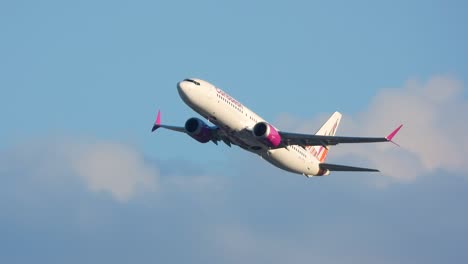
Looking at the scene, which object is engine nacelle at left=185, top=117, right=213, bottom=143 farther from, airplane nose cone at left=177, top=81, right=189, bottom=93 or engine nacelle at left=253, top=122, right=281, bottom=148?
airplane nose cone at left=177, top=81, right=189, bottom=93

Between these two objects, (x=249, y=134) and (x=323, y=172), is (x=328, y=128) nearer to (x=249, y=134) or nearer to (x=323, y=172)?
(x=323, y=172)

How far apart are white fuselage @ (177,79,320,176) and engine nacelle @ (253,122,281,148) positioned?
1.77ft

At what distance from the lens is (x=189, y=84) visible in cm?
10338

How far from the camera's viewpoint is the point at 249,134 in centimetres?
10644

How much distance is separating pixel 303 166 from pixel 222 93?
15613 millimetres

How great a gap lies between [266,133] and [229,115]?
4.14 meters

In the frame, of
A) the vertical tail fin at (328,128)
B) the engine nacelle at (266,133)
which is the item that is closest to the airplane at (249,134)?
the engine nacelle at (266,133)

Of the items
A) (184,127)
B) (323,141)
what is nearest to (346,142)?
(323,141)

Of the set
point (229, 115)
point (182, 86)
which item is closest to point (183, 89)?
point (182, 86)

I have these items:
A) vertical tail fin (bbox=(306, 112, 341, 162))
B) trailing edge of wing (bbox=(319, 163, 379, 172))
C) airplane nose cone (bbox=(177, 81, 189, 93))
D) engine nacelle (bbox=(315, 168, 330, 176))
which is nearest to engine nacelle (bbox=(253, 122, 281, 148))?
airplane nose cone (bbox=(177, 81, 189, 93))

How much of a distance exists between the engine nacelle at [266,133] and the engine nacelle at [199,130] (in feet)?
19.4

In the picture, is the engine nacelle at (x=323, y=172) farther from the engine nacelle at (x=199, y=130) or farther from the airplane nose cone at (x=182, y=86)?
the airplane nose cone at (x=182, y=86)

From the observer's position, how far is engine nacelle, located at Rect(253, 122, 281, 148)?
10625 cm

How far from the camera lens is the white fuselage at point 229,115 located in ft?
338
